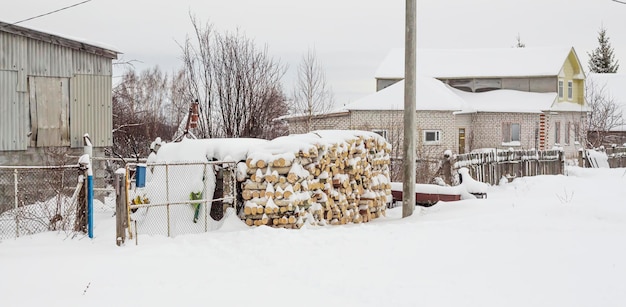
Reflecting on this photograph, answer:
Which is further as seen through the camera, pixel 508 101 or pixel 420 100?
pixel 508 101

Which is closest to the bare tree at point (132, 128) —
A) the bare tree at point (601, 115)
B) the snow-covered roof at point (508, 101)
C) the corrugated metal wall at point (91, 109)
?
the corrugated metal wall at point (91, 109)

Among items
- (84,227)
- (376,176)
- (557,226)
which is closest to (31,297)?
(84,227)

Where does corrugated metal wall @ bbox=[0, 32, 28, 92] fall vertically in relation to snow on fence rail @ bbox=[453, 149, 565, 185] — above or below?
above

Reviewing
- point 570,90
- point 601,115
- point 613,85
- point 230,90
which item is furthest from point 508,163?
point 613,85

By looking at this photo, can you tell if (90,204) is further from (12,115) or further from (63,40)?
(63,40)

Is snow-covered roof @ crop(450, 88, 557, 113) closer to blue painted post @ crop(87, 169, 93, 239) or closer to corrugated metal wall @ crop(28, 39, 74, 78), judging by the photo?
corrugated metal wall @ crop(28, 39, 74, 78)

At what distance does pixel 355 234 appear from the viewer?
1158 centimetres

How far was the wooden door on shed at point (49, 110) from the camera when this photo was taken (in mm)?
17984

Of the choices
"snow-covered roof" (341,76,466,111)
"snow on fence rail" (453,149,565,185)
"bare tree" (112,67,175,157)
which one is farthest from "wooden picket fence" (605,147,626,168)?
"bare tree" (112,67,175,157)

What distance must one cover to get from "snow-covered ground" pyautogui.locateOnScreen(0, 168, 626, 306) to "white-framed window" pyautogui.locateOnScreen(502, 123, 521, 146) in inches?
1133

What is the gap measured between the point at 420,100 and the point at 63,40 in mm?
22678

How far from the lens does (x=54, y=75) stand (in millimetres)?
18281

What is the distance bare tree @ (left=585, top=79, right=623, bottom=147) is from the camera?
164ft

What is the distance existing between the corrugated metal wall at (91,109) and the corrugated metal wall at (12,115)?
1.30 meters
